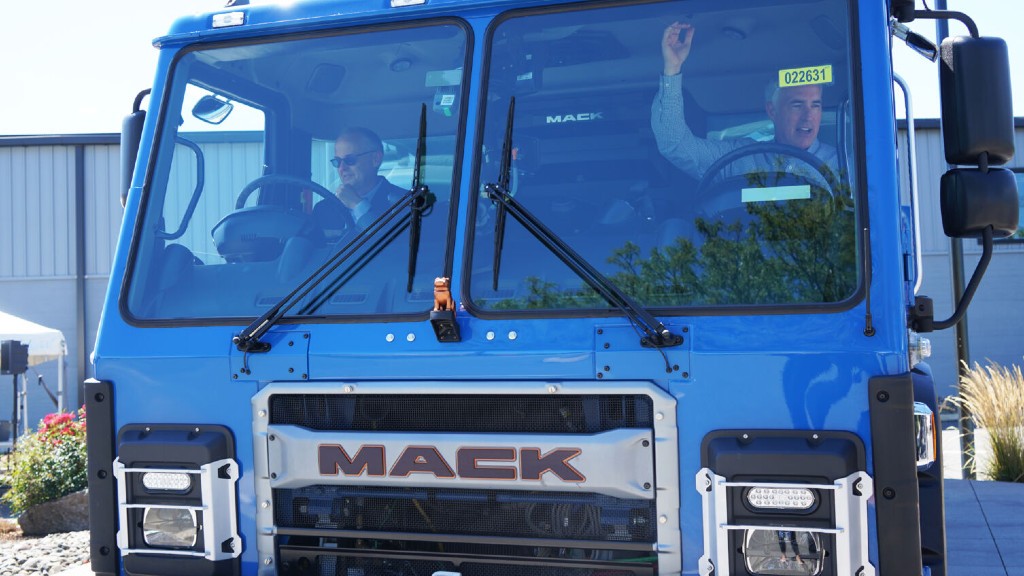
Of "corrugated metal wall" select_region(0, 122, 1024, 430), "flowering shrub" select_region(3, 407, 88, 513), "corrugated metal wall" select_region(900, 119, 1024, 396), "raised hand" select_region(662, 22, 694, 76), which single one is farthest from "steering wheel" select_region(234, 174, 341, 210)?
"corrugated metal wall" select_region(0, 122, 1024, 430)

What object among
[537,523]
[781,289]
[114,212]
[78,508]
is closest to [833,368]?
[781,289]

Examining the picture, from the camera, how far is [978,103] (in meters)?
2.86

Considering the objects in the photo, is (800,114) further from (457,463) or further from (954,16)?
(457,463)

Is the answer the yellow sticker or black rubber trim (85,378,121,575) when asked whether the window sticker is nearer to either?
the yellow sticker

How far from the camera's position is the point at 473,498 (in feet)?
9.62

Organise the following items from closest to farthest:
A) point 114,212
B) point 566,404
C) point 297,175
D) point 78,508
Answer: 1. point 566,404
2. point 297,175
3. point 78,508
4. point 114,212

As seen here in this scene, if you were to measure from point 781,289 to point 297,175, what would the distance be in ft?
5.49

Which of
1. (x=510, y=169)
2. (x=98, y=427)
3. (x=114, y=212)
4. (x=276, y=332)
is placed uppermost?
(x=114, y=212)

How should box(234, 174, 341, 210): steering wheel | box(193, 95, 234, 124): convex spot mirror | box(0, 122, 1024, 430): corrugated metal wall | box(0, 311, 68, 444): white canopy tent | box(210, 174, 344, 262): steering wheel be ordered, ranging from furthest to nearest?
1. box(0, 122, 1024, 430): corrugated metal wall
2. box(0, 311, 68, 444): white canopy tent
3. box(193, 95, 234, 124): convex spot mirror
4. box(234, 174, 341, 210): steering wheel
5. box(210, 174, 344, 262): steering wheel

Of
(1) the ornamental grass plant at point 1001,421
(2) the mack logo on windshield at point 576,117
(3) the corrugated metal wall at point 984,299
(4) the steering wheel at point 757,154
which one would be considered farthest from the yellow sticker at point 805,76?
(3) the corrugated metal wall at point 984,299

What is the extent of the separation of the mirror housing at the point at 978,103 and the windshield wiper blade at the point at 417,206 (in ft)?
4.95

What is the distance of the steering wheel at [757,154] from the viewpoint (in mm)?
2928

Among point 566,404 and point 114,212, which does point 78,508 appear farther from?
point 114,212

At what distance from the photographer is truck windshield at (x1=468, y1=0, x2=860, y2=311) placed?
9.37ft
